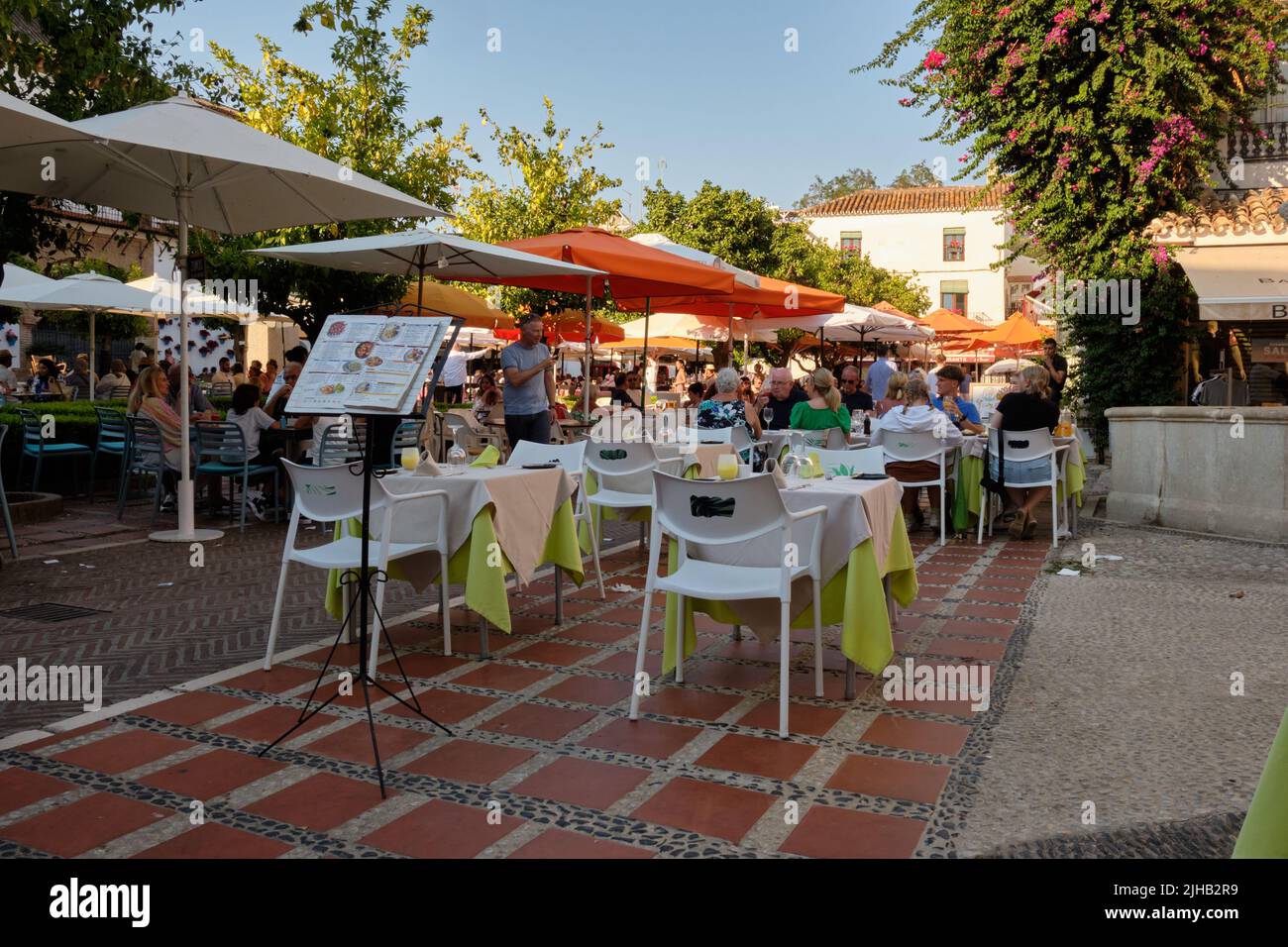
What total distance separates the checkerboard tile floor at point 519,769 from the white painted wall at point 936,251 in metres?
42.3

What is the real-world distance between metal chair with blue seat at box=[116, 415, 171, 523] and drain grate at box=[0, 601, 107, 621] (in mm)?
3302

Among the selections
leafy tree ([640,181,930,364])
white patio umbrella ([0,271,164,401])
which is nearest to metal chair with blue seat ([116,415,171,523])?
white patio umbrella ([0,271,164,401])

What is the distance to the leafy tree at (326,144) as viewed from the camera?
51.8ft

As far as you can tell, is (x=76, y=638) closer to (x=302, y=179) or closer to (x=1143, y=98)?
(x=302, y=179)

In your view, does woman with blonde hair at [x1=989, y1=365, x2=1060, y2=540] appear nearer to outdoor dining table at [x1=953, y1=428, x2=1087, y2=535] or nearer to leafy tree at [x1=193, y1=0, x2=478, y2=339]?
outdoor dining table at [x1=953, y1=428, x2=1087, y2=535]

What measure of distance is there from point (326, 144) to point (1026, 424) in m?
11.9

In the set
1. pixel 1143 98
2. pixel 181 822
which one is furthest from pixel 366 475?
pixel 1143 98

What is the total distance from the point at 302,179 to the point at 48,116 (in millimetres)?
2739

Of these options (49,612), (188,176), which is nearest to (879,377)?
(188,176)

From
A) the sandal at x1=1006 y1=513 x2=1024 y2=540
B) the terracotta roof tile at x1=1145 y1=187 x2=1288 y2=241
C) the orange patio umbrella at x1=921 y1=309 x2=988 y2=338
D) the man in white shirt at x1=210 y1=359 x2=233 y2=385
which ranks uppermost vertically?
the terracotta roof tile at x1=1145 y1=187 x2=1288 y2=241

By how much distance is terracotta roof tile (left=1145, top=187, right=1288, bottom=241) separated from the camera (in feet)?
46.2

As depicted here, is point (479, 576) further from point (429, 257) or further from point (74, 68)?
point (74, 68)

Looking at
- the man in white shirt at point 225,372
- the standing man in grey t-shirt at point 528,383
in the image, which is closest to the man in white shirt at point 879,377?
the standing man in grey t-shirt at point 528,383
